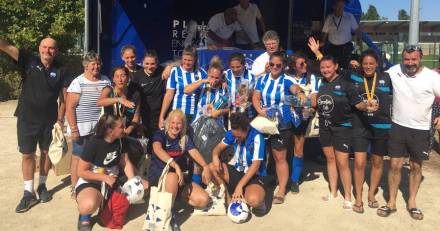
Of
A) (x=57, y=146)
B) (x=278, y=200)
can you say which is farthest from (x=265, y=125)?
(x=57, y=146)

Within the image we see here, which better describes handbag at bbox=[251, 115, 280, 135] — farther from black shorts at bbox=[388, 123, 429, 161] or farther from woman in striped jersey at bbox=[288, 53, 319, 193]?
black shorts at bbox=[388, 123, 429, 161]

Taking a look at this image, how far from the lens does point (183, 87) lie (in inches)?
193

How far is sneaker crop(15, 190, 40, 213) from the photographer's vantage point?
4.56 m

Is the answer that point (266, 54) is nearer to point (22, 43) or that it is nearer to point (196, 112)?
point (196, 112)

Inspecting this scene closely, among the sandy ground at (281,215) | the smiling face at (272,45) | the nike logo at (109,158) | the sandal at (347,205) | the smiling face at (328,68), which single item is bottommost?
the sandy ground at (281,215)

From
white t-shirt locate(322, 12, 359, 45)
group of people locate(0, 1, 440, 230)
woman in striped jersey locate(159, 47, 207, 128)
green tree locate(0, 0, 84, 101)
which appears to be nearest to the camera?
group of people locate(0, 1, 440, 230)

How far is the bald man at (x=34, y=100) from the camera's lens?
4.54m

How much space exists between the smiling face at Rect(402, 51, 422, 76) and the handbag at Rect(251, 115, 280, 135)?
139cm

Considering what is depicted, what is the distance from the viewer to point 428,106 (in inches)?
172

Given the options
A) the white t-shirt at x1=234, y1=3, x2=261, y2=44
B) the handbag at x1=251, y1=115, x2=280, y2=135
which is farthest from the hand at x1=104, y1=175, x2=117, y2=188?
the white t-shirt at x1=234, y1=3, x2=261, y2=44

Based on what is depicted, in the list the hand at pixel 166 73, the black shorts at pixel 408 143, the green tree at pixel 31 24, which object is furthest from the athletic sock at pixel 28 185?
the green tree at pixel 31 24

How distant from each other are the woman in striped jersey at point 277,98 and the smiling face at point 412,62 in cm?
106

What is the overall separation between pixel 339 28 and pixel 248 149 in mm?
3449

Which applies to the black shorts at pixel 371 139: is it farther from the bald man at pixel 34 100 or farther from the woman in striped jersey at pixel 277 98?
the bald man at pixel 34 100
